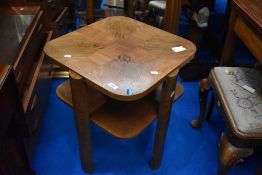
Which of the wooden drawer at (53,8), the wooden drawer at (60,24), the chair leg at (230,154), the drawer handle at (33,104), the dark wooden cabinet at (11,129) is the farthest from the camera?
the wooden drawer at (60,24)

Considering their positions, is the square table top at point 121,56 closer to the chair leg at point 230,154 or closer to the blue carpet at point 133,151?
the chair leg at point 230,154

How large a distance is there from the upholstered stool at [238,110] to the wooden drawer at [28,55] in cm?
→ 97

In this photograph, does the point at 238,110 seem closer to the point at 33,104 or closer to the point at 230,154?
the point at 230,154

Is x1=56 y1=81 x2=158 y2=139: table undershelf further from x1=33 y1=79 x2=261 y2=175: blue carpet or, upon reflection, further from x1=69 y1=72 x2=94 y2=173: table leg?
x1=33 y1=79 x2=261 y2=175: blue carpet

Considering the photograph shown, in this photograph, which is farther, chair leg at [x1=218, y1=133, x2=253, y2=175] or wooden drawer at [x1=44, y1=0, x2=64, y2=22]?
wooden drawer at [x1=44, y1=0, x2=64, y2=22]

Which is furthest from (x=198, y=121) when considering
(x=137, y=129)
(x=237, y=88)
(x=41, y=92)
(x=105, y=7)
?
(x=105, y=7)

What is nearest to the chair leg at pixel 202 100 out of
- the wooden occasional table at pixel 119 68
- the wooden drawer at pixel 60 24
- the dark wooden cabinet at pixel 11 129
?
the wooden occasional table at pixel 119 68

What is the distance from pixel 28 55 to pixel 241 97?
1.09 m

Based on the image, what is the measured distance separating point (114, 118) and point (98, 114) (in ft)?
0.26

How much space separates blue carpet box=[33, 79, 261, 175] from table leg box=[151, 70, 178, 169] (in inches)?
4.3

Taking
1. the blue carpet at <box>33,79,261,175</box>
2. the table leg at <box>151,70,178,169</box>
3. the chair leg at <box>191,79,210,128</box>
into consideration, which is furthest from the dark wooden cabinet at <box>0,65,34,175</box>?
the chair leg at <box>191,79,210,128</box>

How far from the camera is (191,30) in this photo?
2049mm

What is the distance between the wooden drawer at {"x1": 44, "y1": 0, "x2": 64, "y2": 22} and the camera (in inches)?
68.4

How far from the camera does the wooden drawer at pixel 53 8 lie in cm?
174
